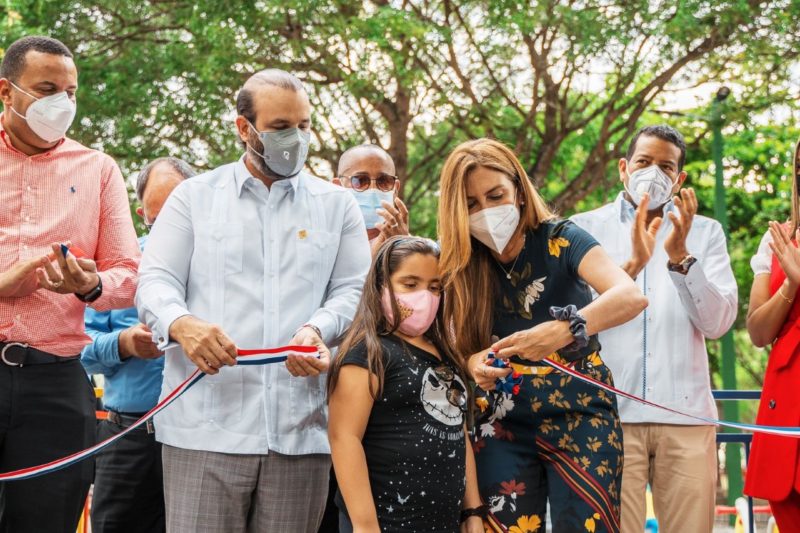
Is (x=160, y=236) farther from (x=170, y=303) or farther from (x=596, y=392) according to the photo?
(x=596, y=392)

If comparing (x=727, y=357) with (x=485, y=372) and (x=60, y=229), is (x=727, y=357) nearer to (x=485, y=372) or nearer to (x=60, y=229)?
(x=485, y=372)

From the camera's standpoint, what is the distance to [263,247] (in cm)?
395

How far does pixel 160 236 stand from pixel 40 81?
0.85m

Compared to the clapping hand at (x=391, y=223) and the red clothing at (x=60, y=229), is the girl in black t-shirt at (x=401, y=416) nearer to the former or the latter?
the clapping hand at (x=391, y=223)

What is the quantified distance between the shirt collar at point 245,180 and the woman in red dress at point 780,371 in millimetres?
2227

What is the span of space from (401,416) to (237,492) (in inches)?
26.7

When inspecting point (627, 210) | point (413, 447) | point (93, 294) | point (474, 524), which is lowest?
point (474, 524)

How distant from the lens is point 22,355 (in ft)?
12.8

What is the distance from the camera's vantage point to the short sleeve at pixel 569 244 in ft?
12.5

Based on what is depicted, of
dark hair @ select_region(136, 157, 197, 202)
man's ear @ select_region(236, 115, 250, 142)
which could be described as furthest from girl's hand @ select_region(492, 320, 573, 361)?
dark hair @ select_region(136, 157, 197, 202)

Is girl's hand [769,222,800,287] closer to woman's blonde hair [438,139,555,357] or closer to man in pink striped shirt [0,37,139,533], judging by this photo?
woman's blonde hair [438,139,555,357]

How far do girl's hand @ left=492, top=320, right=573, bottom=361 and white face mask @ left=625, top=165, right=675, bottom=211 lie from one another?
177 centimetres

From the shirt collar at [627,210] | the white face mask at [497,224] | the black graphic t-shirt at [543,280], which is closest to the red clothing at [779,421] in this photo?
the shirt collar at [627,210]

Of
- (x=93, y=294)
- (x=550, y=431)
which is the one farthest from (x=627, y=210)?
(x=93, y=294)
